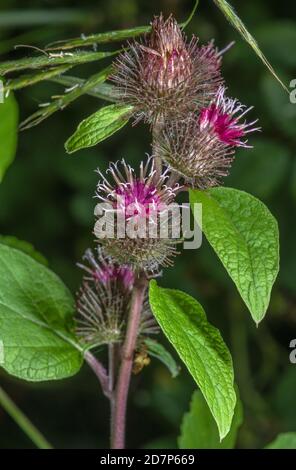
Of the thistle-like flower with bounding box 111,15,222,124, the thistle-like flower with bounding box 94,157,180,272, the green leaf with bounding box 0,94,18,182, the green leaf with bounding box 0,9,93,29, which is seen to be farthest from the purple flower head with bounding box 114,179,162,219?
the green leaf with bounding box 0,9,93,29

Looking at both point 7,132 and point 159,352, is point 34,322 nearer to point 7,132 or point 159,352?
point 159,352

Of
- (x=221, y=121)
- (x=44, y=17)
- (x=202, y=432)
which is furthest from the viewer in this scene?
(x=44, y=17)

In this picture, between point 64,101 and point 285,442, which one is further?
point 285,442

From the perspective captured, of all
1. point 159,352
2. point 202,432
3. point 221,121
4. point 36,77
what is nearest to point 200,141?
point 221,121

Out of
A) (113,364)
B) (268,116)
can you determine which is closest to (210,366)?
(113,364)

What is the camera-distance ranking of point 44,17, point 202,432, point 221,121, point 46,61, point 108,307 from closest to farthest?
1. point 46,61
2. point 221,121
3. point 108,307
4. point 202,432
5. point 44,17

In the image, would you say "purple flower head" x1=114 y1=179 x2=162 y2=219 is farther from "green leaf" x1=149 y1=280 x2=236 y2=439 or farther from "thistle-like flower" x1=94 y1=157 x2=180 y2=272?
"green leaf" x1=149 y1=280 x2=236 y2=439

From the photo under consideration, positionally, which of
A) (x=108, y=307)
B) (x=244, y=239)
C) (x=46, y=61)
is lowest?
(x=108, y=307)
